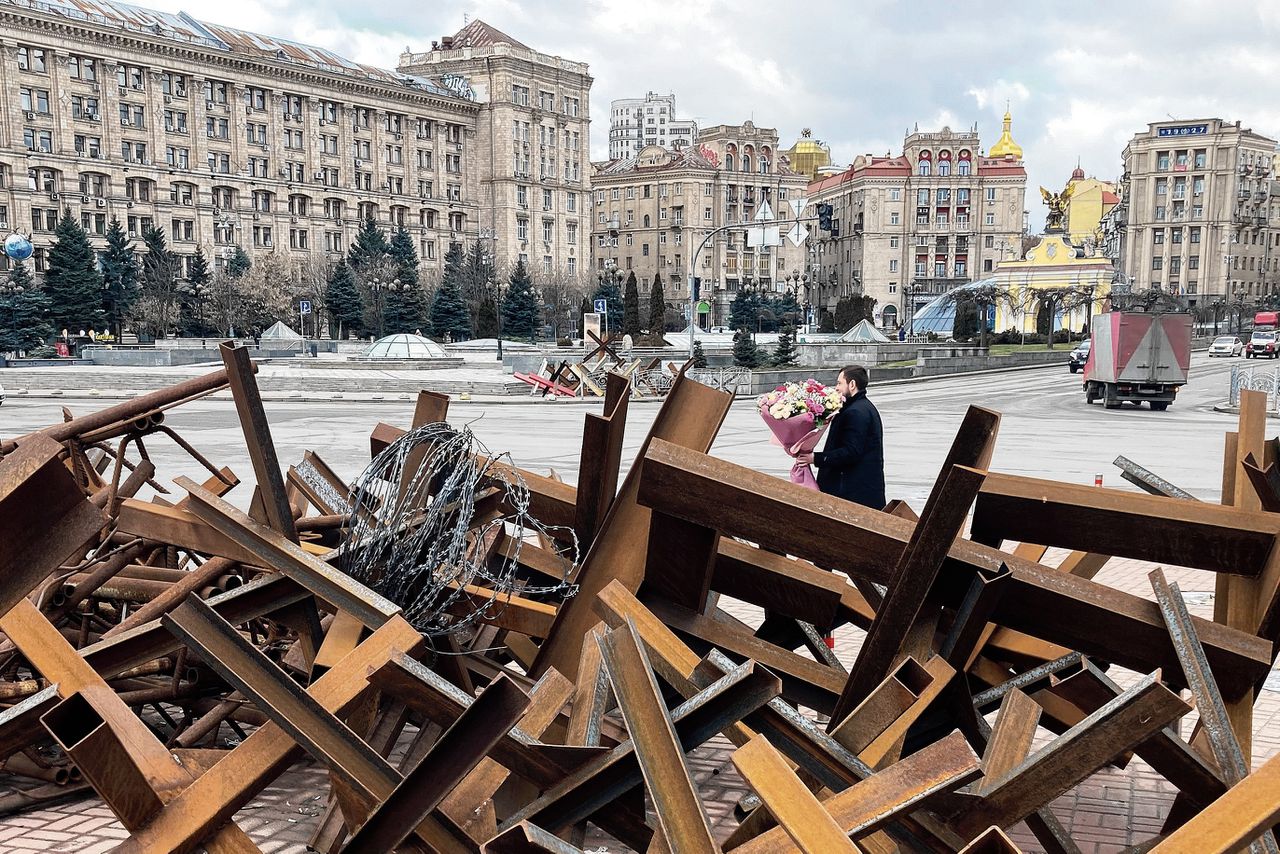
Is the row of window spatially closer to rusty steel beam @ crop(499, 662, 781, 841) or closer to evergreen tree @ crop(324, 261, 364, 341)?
evergreen tree @ crop(324, 261, 364, 341)

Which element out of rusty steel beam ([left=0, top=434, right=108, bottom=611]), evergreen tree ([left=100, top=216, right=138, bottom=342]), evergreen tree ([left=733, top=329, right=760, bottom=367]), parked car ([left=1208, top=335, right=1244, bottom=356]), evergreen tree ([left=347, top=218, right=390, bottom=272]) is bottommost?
parked car ([left=1208, top=335, right=1244, bottom=356])

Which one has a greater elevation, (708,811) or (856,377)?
(856,377)

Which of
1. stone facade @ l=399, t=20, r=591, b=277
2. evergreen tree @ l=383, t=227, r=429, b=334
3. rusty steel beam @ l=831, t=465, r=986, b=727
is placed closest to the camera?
rusty steel beam @ l=831, t=465, r=986, b=727

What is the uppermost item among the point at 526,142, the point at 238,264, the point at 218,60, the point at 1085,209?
the point at 218,60

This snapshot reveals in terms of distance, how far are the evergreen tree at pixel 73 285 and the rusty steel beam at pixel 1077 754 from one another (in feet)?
239

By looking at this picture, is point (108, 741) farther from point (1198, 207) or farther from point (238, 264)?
point (1198, 207)

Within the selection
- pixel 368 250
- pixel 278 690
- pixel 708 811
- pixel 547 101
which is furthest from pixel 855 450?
pixel 547 101

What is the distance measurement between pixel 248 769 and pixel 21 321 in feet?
197

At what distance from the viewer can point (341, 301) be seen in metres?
75.2

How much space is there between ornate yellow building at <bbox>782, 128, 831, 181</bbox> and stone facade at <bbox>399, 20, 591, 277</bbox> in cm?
3640

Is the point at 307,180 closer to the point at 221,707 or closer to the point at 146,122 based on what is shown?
the point at 146,122

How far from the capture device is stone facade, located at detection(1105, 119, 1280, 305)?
121688 mm

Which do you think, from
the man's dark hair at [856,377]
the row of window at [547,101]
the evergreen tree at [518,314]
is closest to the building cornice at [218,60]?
the row of window at [547,101]

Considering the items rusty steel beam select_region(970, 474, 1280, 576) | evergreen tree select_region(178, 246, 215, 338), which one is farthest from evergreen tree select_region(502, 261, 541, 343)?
rusty steel beam select_region(970, 474, 1280, 576)
